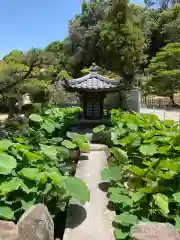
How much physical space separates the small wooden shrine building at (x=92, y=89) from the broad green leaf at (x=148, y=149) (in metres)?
2.53

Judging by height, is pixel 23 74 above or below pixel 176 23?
below

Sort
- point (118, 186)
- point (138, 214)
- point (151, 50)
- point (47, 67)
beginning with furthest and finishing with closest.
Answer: point (151, 50) < point (47, 67) < point (118, 186) < point (138, 214)

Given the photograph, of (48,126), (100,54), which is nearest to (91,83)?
(48,126)

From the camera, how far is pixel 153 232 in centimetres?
220

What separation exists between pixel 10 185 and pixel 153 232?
141 centimetres

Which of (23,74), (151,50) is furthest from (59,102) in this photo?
(151,50)

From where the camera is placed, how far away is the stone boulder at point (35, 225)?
2171 millimetres

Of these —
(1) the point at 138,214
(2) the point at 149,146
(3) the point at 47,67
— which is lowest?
(1) the point at 138,214

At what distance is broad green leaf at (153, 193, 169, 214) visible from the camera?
2572 millimetres

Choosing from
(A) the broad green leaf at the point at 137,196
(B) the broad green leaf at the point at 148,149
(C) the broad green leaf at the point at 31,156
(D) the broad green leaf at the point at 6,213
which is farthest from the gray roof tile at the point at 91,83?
(D) the broad green leaf at the point at 6,213

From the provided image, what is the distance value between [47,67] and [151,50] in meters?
19.8

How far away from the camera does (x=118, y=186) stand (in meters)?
3.36

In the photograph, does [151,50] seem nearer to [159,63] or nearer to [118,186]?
[159,63]

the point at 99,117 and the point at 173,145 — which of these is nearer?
the point at 173,145
